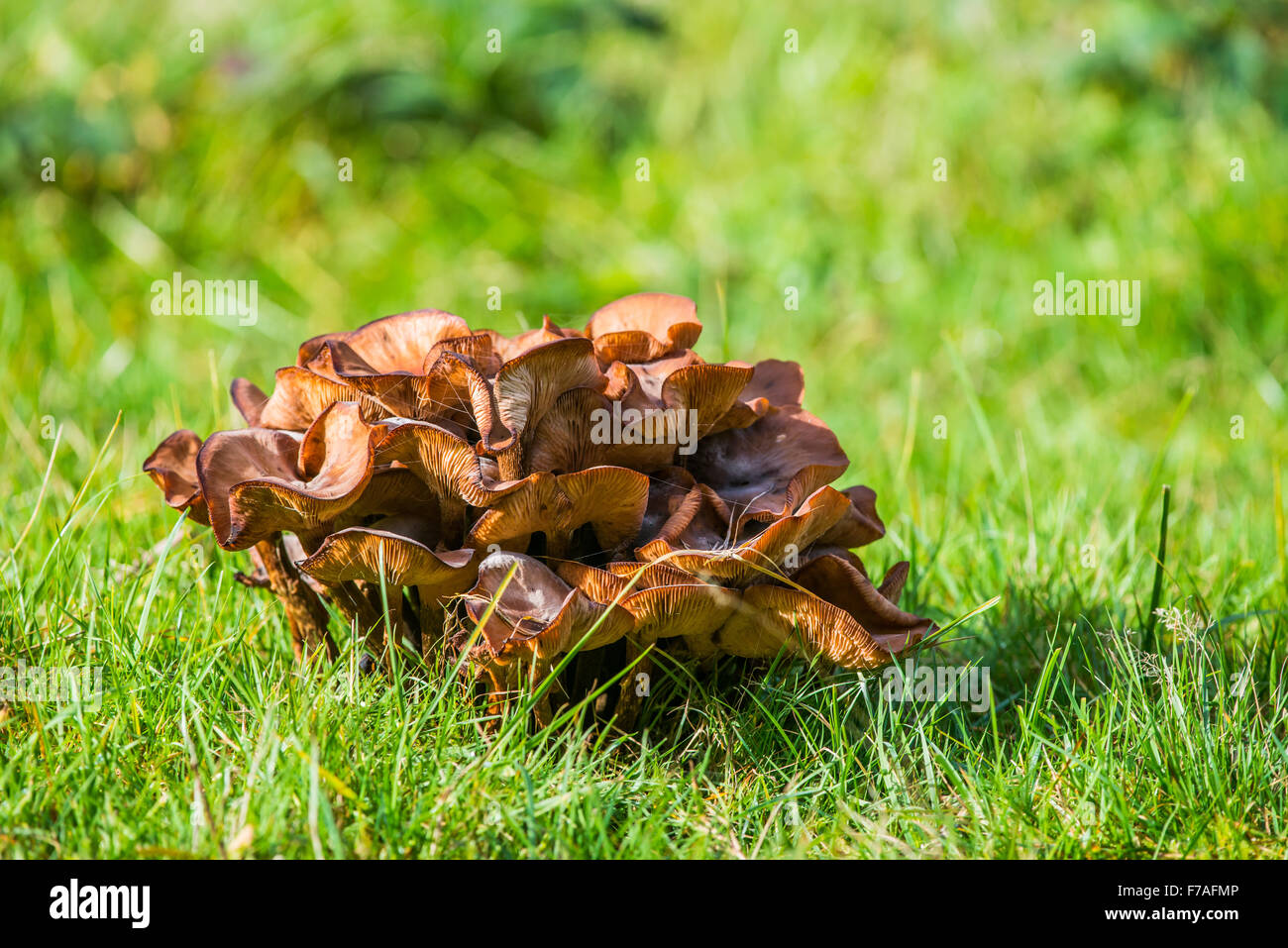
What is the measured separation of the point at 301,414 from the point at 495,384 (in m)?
0.46

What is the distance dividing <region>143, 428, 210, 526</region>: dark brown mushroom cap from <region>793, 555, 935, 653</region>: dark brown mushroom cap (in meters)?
1.15

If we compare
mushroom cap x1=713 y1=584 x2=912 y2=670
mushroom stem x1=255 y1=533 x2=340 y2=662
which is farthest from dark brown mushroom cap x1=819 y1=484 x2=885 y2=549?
mushroom stem x1=255 y1=533 x2=340 y2=662

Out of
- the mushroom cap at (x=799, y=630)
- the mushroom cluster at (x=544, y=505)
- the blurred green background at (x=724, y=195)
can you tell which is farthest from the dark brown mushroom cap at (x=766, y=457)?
the blurred green background at (x=724, y=195)

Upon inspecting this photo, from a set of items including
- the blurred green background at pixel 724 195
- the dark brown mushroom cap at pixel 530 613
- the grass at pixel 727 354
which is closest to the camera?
the dark brown mushroom cap at pixel 530 613

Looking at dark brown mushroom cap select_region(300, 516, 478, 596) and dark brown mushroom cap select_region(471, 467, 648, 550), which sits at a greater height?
dark brown mushroom cap select_region(471, 467, 648, 550)

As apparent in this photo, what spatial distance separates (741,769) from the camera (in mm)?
2168

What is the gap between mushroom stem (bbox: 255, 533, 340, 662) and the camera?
7.20 ft

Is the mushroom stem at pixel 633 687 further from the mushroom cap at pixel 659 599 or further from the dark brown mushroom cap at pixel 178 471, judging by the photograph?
the dark brown mushroom cap at pixel 178 471

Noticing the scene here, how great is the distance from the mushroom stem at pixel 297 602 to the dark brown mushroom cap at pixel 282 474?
19 centimetres

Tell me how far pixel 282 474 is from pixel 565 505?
1.78ft

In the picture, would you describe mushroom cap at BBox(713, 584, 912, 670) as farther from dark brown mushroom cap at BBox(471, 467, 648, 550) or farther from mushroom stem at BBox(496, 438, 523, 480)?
mushroom stem at BBox(496, 438, 523, 480)

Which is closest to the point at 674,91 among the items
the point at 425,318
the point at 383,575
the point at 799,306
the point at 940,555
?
the point at 799,306

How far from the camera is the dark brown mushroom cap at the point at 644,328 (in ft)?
7.19

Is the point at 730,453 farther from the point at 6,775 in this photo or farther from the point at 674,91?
the point at 674,91
